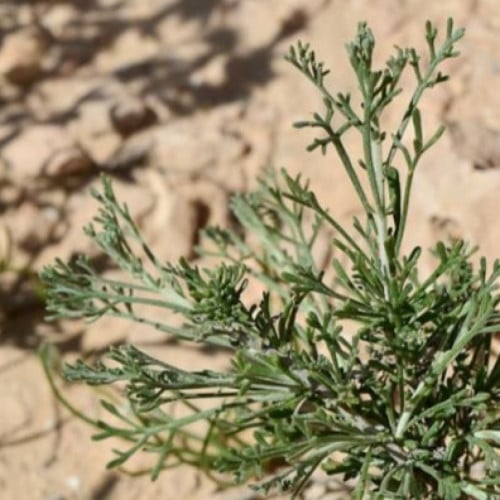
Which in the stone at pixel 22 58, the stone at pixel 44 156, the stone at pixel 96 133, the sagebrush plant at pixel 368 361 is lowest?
the sagebrush plant at pixel 368 361

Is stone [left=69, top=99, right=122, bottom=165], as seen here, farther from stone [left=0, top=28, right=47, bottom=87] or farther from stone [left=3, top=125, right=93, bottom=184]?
stone [left=0, top=28, right=47, bottom=87]

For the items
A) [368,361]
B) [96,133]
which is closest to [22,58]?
[96,133]

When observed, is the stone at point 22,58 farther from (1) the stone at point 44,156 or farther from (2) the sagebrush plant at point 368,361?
(2) the sagebrush plant at point 368,361

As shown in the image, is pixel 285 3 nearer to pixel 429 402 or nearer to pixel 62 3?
pixel 62 3

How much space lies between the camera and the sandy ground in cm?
260

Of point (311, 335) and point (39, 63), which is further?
point (39, 63)

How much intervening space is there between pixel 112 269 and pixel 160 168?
347 mm

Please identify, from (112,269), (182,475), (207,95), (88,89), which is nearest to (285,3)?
(207,95)

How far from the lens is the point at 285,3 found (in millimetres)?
3428

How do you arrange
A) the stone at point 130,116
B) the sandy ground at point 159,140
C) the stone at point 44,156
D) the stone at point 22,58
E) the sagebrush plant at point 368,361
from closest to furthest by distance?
the sagebrush plant at point 368,361, the sandy ground at point 159,140, the stone at point 44,156, the stone at point 130,116, the stone at point 22,58

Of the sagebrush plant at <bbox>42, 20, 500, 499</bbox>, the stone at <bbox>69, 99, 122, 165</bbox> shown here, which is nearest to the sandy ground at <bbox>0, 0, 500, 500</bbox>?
the stone at <bbox>69, 99, 122, 165</bbox>

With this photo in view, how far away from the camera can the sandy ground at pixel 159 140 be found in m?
2.60

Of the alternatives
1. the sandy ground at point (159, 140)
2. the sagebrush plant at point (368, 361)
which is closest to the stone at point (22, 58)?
the sandy ground at point (159, 140)

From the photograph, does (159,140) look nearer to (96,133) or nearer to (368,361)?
(96,133)
